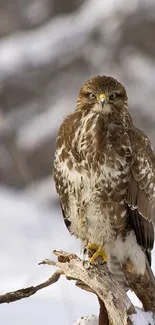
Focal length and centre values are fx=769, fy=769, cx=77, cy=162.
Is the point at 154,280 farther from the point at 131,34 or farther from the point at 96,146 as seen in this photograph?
the point at 131,34

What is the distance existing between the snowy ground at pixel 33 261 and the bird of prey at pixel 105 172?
1.35m

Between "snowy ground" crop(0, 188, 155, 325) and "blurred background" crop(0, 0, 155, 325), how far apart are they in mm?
20

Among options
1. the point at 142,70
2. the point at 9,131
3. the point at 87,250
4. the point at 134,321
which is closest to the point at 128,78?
the point at 142,70

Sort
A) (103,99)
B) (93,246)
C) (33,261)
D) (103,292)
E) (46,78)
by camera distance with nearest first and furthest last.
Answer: (103,292)
(103,99)
(93,246)
(33,261)
(46,78)

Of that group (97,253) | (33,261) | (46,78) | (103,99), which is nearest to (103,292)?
(97,253)

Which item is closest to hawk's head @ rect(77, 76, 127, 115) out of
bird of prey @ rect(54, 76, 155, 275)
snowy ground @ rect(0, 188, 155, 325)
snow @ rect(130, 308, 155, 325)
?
bird of prey @ rect(54, 76, 155, 275)

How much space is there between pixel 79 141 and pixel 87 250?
31.0 inches

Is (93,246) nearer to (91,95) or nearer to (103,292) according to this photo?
(103,292)

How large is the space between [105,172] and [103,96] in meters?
0.48

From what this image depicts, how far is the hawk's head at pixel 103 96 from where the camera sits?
4.83 metres

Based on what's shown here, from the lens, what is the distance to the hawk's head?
190 inches

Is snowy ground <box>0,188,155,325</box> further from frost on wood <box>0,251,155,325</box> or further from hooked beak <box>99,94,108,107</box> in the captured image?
hooked beak <box>99,94,108,107</box>

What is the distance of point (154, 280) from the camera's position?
5.11 m

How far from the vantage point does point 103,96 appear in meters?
4.80
